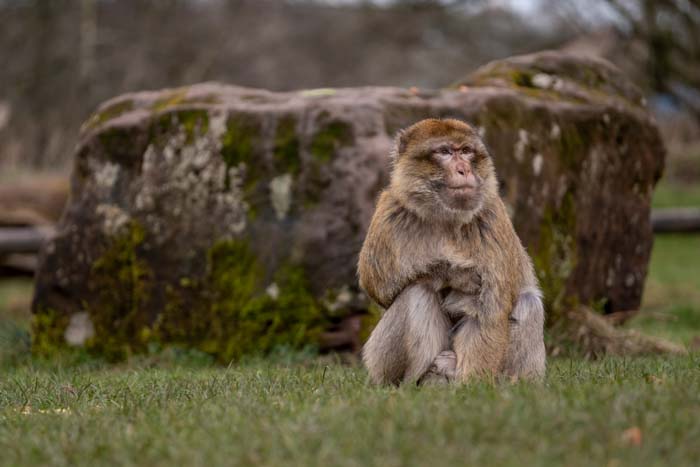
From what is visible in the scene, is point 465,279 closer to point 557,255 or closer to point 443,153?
point 443,153

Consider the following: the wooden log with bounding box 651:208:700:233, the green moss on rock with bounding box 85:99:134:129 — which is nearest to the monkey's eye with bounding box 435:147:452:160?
the green moss on rock with bounding box 85:99:134:129

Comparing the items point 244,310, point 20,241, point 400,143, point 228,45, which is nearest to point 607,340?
point 244,310

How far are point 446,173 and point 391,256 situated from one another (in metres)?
0.48

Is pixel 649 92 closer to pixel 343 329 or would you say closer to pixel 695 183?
pixel 695 183

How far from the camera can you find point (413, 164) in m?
5.00

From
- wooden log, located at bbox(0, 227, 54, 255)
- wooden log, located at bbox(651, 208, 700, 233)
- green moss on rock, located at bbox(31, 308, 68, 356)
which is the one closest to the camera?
green moss on rock, located at bbox(31, 308, 68, 356)

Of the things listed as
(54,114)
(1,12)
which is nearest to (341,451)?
(54,114)

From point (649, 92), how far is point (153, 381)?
16499 mm

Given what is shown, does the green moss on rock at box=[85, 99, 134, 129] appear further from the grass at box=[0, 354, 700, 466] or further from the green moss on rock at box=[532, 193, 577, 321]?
the grass at box=[0, 354, 700, 466]

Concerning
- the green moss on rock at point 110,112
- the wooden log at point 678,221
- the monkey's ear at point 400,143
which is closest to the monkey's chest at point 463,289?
the monkey's ear at point 400,143

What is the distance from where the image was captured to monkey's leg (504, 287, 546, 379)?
4.94 metres

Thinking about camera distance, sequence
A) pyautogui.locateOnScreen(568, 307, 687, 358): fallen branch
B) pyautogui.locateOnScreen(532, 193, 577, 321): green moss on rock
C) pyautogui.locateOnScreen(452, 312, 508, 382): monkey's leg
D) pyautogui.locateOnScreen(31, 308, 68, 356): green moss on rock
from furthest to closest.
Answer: pyautogui.locateOnScreen(31, 308, 68, 356): green moss on rock
pyautogui.locateOnScreen(532, 193, 577, 321): green moss on rock
pyautogui.locateOnScreen(568, 307, 687, 358): fallen branch
pyautogui.locateOnScreen(452, 312, 508, 382): monkey's leg

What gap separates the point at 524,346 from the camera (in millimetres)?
4941

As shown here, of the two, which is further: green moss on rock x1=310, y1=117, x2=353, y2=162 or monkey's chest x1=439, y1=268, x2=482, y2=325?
green moss on rock x1=310, y1=117, x2=353, y2=162
